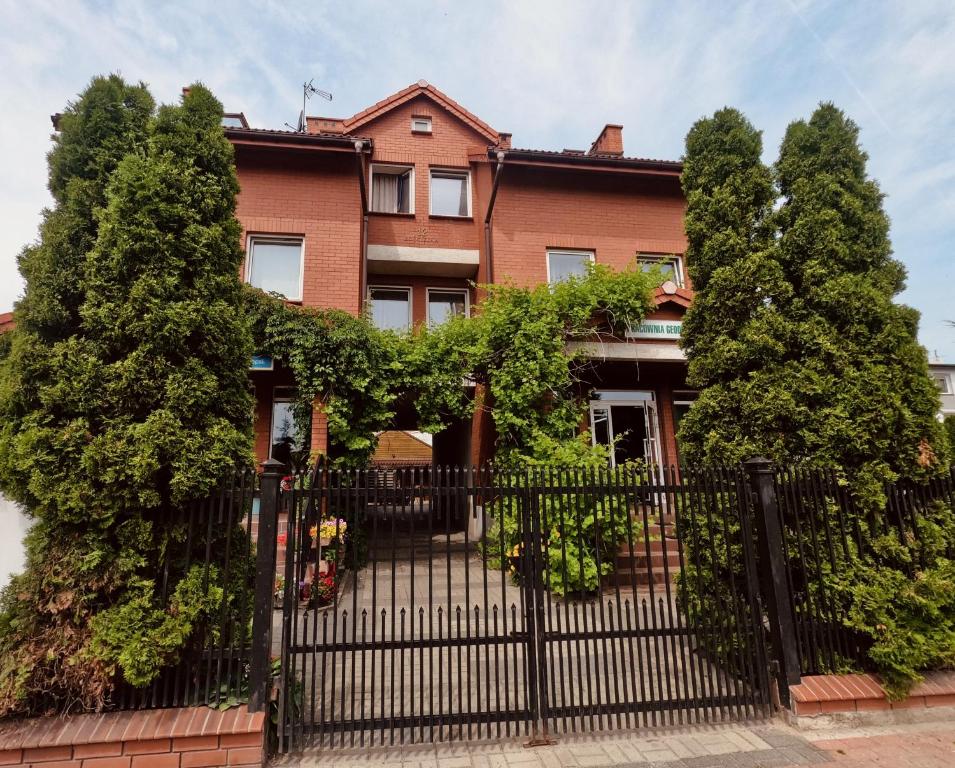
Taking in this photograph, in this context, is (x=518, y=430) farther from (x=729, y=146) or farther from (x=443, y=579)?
(x=729, y=146)

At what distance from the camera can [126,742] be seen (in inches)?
115

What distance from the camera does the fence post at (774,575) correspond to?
3.69 meters

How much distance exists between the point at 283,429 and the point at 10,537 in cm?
604

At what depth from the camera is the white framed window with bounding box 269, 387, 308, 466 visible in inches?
363

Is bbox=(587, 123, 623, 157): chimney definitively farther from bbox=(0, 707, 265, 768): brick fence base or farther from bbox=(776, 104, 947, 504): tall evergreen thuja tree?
bbox=(0, 707, 265, 768): brick fence base

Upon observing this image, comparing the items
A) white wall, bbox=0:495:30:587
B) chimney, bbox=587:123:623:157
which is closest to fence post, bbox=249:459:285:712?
white wall, bbox=0:495:30:587

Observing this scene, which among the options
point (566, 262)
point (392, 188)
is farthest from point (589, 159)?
point (392, 188)

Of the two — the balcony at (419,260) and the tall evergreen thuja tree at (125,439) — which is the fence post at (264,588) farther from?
the balcony at (419,260)

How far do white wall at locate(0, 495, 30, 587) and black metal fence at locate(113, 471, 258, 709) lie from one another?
101 centimetres

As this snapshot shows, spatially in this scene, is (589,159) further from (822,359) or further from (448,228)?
(822,359)

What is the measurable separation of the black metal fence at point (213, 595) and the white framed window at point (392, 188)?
9500mm

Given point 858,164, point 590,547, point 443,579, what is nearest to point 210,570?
point 443,579

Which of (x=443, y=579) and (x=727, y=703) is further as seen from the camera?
(x=443, y=579)

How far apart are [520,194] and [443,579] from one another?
8.32 metres
